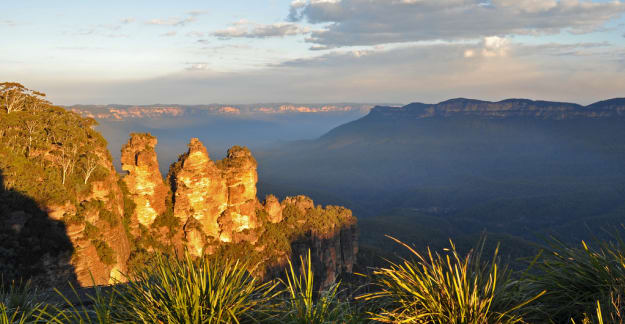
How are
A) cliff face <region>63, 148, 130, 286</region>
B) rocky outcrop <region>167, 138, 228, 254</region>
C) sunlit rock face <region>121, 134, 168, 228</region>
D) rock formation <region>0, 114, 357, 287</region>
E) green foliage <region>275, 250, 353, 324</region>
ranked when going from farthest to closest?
rocky outcrop <region>167, 138, 228, 254</region> → sunlit rock face <region>121, 134, 168, 228</region> → cliff face <region>63, 148, 130, 286</region> → rock formation <region>0, 114, 357, 287</region> → green foliage <region>275, 250, 353, 324</region>

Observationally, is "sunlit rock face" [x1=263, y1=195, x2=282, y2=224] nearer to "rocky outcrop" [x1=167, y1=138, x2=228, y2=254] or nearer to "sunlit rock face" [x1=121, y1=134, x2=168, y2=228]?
"rocky outcrop" [x1=167, y1=138, x2=228, y2=254]

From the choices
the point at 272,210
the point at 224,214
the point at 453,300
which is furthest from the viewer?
the point at 272,210

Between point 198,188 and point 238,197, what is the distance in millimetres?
8752

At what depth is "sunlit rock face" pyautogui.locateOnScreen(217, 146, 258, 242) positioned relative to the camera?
7062 cm

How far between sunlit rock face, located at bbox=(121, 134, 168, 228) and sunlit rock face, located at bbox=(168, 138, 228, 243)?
140 inches

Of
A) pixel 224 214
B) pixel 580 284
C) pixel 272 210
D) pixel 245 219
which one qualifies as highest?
pixel 580 284

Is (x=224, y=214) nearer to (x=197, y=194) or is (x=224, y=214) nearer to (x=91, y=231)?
(x=197, y=194)

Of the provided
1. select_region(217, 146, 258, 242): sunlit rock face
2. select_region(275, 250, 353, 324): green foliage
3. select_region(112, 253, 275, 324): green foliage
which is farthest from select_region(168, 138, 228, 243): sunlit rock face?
select_region(275, 250, 353, 324): green foliage

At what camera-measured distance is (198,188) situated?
217 ft

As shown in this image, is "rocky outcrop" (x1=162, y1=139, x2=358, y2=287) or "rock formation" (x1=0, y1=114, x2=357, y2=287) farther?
"rocky outcrop" (x1=162, y1=139, x2=358, y2=287)

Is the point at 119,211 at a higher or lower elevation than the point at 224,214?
higher

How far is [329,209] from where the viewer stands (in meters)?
96.2

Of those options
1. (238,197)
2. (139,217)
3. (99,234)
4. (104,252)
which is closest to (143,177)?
(139,217)

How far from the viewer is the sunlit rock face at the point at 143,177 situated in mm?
59000
